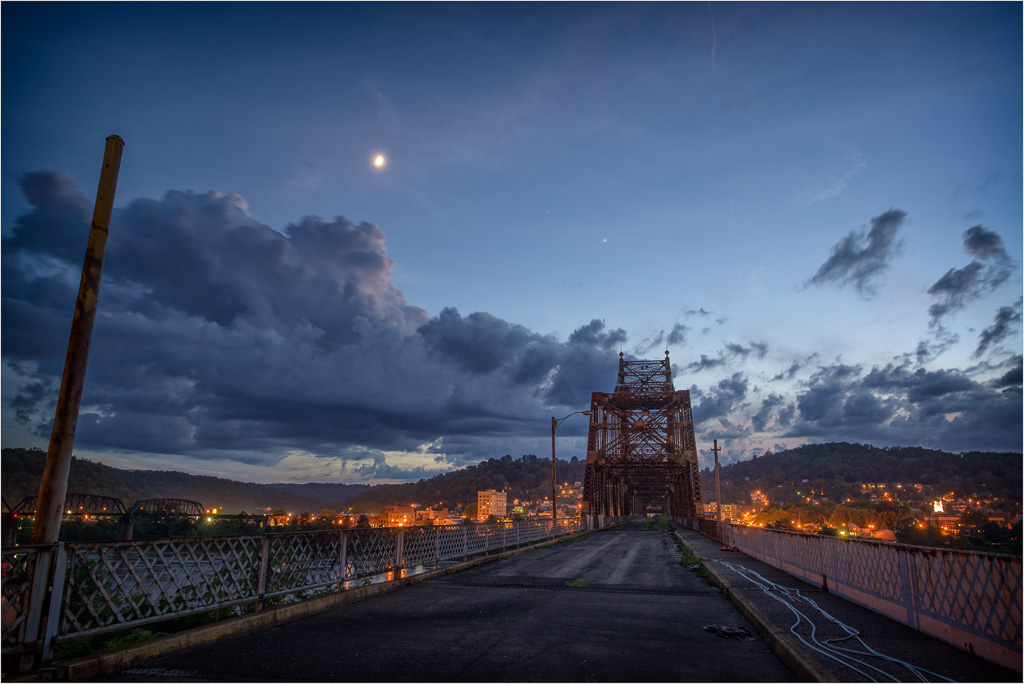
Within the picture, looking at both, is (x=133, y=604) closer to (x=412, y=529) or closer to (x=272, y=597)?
(x=272, y=597)

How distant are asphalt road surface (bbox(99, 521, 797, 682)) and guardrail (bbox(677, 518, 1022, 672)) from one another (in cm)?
202

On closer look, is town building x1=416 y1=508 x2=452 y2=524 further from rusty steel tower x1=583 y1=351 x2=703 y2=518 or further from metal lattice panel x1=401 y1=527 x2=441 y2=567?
metal lattice panel x1=401 y1=527 x2=441 y2=567

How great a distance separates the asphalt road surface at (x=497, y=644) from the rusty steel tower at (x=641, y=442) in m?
49.9

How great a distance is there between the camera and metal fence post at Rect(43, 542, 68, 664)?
550 centimetres

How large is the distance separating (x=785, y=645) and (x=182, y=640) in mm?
6897

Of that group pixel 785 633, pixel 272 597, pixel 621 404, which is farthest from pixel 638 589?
pixel 621 404

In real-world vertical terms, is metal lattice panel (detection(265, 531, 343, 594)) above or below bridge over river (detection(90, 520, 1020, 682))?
above

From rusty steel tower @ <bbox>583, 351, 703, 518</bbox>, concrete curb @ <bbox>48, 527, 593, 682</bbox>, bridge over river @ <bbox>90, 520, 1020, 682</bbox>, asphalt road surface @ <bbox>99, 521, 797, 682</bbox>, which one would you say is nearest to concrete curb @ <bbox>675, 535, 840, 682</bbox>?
bridge over river @ <bbox>90, 520, 1020, 682</bbox>

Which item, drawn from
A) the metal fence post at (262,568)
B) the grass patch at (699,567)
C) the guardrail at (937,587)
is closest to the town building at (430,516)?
the grass patch at (699,567)

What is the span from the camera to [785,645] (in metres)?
Answer: 6.55

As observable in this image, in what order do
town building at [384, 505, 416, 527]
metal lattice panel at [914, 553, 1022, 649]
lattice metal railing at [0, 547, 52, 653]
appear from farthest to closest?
town building at [384, 505, 416, 527] < metal lattice panel at [914, 553, 1022, 649] < lattice metal railing at [0, 547, 52, 653]

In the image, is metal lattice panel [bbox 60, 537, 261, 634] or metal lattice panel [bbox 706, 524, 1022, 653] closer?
metal lattice panel [bbox 706, 524, 1022, 653]

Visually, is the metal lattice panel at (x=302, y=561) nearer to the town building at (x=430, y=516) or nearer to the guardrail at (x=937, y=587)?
the guardrail at (x=937, y=587)

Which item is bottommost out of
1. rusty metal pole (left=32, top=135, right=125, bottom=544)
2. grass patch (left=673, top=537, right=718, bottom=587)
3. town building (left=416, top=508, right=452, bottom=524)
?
town building (left=416, top=508, right=452, bottom=524)
